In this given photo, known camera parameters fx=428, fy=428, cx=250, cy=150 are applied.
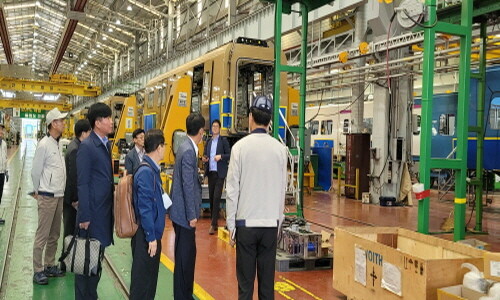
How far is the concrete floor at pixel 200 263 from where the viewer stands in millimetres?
4516

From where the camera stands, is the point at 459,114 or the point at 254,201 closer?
the point at 254,201

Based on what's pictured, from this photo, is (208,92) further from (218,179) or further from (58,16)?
(58,16)

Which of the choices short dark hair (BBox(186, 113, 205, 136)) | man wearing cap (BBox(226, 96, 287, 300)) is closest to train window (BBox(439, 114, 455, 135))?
short dark hair (BBox(186, 113, 205, 136))

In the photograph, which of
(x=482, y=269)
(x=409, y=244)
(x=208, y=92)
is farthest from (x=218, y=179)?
(x=482, y=269)

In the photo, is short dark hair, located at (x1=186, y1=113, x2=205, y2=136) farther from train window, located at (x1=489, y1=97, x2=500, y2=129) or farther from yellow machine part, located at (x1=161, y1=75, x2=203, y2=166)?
train window, located at (x1=489, y1=97, x2=500, y2=129)

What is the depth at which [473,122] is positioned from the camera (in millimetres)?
9555

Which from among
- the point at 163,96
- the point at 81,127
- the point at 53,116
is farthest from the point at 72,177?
the point at 163,96

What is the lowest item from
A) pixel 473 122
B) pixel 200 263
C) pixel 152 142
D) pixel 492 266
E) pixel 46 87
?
pixel 200 263

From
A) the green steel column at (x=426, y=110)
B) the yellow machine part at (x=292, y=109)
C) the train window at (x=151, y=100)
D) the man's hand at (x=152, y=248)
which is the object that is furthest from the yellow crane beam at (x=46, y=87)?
the green steel column at (x=426, y=110)

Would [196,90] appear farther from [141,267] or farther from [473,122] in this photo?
[141,267]

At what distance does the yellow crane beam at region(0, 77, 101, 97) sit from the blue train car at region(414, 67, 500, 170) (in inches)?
840

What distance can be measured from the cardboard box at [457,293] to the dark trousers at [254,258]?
49.6 inches

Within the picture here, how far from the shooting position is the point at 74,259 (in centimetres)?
330

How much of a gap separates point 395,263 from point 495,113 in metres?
8.16
